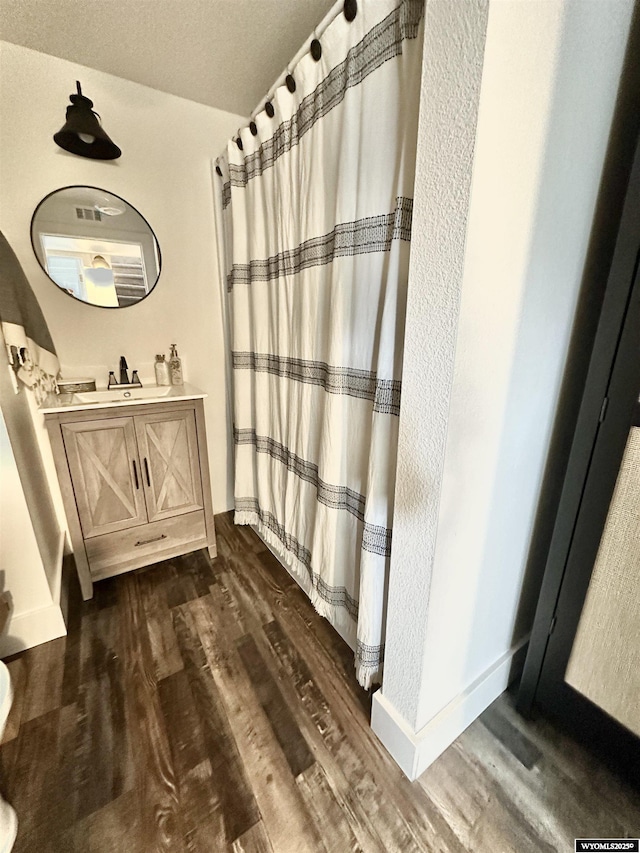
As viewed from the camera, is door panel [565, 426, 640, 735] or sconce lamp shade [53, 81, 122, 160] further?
sconce lamp shade [53, 81, 122, 160]

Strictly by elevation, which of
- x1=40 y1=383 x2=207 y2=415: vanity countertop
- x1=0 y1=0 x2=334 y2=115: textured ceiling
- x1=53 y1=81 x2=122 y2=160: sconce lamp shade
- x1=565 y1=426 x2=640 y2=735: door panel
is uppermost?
x1=0 y1=0 x2=334 y2=115: textured ceiling

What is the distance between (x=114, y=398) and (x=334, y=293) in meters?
1.13

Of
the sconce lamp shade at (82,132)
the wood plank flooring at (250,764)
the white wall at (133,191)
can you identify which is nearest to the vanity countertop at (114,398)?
the white wall at (133,191)

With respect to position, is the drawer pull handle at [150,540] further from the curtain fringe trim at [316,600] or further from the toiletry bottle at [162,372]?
the toiletry bottle at [162,372]

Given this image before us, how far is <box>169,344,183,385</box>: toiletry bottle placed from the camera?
1.89 m

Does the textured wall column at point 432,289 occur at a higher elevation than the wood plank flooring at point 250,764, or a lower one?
higher

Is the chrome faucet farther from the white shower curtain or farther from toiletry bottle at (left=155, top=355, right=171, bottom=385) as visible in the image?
the white shower curtain

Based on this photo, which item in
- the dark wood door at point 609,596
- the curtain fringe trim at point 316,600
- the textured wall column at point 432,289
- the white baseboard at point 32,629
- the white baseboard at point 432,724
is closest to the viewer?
the textured wall column at point 432,289

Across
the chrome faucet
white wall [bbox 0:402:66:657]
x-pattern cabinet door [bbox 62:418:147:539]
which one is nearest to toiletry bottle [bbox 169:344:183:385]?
the chrome faucet

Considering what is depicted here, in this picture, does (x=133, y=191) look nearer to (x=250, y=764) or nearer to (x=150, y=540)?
(x=150, y=540)

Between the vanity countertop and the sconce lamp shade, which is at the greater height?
the sconce lamp shade

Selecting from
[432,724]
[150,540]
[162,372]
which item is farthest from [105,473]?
[432,724]

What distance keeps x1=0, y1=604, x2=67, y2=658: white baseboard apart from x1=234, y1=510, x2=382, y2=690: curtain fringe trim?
88cm

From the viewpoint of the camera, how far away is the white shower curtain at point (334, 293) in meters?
0.87
